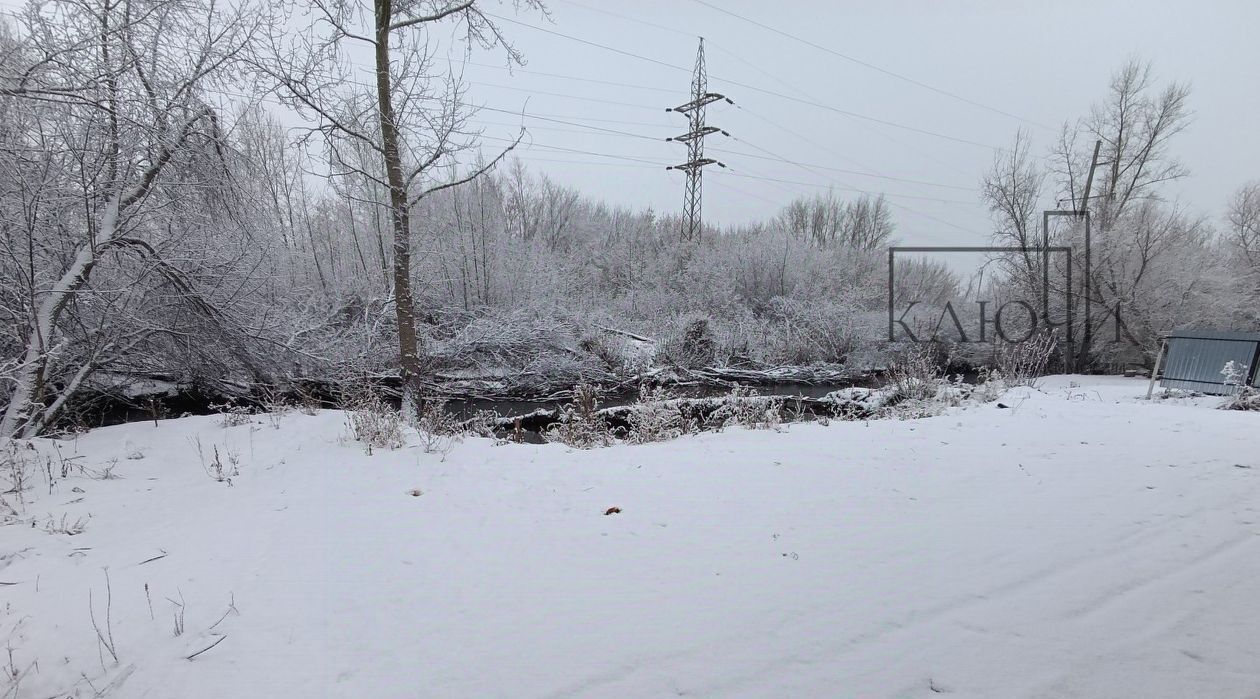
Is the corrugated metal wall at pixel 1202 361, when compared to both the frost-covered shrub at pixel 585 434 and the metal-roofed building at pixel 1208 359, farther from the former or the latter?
the frost-covered shrub at pixel 585 434

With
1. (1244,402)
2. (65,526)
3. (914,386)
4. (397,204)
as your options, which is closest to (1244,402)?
(1244,402)

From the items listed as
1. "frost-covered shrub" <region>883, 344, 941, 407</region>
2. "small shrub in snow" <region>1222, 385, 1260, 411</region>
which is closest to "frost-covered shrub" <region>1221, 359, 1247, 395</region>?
"small shrub in snow" <region>1222, 385, 1260, 411</region>

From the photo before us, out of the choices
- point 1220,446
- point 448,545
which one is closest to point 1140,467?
point 1220,446

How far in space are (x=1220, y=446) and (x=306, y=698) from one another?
314 inches

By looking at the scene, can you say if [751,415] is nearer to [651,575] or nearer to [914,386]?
[914,386]

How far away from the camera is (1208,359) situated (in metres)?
10.4

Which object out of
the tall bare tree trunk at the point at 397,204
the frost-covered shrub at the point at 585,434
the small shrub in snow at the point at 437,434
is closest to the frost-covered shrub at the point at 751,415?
the frost-covered shrub at the point at 585,434

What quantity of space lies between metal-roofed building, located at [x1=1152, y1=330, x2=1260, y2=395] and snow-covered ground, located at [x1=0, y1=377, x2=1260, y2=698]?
650 cm

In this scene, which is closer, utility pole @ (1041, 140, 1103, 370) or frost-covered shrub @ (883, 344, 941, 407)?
frost-covered shrub @ (883, 344, 941, 407)

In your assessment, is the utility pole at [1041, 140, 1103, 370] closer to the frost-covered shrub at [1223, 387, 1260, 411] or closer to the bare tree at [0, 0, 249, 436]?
the frost-covered shrub at [1223, 387, 1260, 411]

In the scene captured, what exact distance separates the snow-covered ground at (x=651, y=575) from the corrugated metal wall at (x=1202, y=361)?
6.62 m

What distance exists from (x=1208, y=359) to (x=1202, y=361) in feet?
0.36

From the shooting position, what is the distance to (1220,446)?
5.41m

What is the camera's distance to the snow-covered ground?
2277 millimetres
